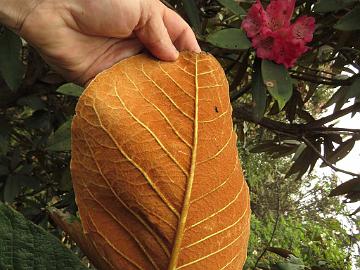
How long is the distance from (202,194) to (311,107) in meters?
4.42

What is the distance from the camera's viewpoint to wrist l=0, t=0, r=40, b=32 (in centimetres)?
80

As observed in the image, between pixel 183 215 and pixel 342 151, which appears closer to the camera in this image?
pixel 183 215

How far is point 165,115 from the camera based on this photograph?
416mm

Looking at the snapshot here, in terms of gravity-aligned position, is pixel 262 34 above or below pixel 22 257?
below

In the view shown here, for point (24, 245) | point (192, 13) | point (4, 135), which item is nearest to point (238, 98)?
point (192, 13)

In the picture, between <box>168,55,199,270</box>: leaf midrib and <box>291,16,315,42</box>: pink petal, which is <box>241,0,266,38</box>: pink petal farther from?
<box>168,55,199,270</box>: leaf midrib

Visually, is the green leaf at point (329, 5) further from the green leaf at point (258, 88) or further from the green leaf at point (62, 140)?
the green leaf at point (62, 140)

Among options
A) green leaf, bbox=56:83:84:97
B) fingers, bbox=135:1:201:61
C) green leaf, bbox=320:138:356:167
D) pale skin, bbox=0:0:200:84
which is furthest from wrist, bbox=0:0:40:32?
green leaf, bbox=320:138:356:167

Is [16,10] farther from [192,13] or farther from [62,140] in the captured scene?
[192,13]

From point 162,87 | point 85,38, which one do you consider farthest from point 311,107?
point 162,87

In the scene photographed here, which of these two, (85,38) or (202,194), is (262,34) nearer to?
(85,38)

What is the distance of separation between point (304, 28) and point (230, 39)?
0.23 meters

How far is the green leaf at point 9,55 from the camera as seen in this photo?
1.41 meters

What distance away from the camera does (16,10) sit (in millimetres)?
801
